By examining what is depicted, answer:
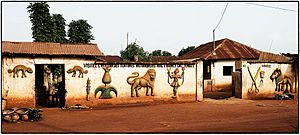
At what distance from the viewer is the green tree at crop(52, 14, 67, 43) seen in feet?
108

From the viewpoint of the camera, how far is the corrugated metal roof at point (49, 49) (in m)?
11.8

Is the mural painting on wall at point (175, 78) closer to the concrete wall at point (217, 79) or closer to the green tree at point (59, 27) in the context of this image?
the concrete wall at point (217, 79)

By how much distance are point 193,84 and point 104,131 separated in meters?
7.34

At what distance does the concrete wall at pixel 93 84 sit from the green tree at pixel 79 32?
2528 cm

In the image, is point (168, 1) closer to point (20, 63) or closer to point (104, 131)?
point (104, 131)

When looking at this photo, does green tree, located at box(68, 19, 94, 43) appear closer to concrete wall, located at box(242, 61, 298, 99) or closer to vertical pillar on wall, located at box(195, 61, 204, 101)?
vertical pillar on wall, located at box(195, 61, 204, 101)

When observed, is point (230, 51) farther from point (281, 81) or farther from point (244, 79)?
point (244, 79)

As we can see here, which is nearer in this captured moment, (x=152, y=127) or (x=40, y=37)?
(x=152, y=127)

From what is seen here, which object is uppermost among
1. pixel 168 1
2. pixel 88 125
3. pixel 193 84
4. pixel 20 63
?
pixel 168 1

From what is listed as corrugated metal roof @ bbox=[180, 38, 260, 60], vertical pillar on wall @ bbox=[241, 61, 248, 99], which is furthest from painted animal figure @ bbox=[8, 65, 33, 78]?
corrugated metal roof @ bbox=[180, 38, 260, 60]

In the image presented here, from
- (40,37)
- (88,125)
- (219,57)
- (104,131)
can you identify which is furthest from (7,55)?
(40,37)

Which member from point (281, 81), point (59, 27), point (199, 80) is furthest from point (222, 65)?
point (59, 27)

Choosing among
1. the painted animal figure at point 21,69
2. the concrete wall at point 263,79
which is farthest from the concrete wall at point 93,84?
the concrete wall at point 263,79

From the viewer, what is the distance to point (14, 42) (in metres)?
12.3
